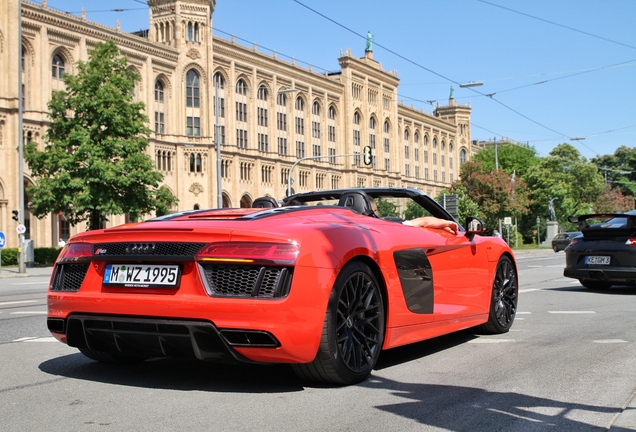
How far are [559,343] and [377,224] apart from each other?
2328mm

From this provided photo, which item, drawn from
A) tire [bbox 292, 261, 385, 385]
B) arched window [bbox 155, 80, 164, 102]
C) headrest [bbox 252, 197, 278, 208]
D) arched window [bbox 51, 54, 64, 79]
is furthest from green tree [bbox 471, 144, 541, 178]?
A: tire [bbox 292, 261, 385, 385]

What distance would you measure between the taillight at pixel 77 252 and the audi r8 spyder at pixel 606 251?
28.5 ft

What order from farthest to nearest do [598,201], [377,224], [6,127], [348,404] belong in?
[598,201]
[6,127]
[377,224]
[348,404]

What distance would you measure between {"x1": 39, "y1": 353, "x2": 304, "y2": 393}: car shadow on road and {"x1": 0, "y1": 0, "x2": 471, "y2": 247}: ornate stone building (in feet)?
92.0

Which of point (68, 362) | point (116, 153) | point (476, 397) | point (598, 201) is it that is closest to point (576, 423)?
point (476, 397)

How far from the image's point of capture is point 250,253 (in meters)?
4.23

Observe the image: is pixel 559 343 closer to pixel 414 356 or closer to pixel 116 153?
Answer: pixel 414 356

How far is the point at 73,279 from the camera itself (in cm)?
480

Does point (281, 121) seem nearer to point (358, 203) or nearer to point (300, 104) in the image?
point (300, 104)

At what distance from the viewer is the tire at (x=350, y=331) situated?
443cm

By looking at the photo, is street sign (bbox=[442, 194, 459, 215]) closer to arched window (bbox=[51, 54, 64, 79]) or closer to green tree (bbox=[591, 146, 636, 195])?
arched window (bbox=[51, 54, 64, 79])

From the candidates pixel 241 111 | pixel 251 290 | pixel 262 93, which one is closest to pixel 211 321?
pixel 251 290

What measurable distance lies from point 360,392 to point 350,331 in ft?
1.28

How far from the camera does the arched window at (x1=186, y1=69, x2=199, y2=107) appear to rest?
60.2 metres
